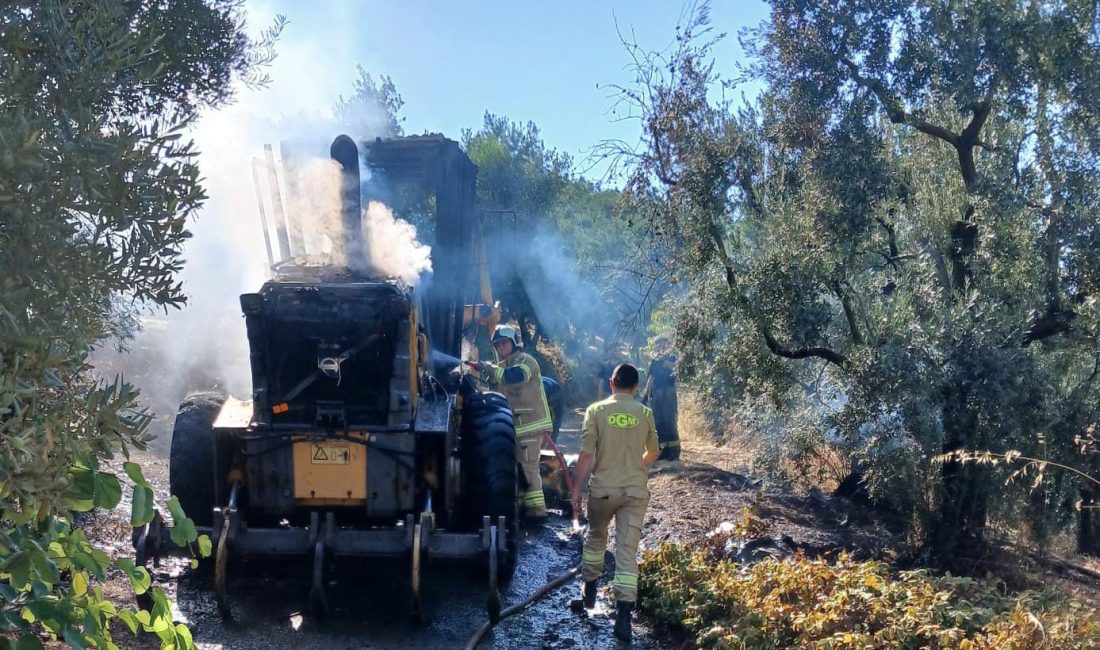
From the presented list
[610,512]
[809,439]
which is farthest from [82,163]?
[809,439]

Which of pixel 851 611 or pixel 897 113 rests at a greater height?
pixel 897 113

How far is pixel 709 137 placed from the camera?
32.7ft

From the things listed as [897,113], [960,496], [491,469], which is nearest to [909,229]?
[897,113]

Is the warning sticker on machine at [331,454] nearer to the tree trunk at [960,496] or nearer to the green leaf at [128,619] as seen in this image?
the green leaf at [128,619]

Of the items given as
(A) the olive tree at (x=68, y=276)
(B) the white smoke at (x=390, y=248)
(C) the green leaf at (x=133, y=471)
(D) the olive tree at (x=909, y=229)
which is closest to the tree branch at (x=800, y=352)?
(D) the olive tree at (x=909, y=229)

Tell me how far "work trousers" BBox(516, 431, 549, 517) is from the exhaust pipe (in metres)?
3.01

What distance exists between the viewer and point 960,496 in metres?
8.35

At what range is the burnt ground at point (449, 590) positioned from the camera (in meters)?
6.68

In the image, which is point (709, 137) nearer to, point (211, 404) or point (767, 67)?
point (767, 67)

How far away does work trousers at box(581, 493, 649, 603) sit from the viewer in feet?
23.5

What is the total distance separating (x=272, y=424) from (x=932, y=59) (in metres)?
6.90

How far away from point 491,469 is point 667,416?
707cm

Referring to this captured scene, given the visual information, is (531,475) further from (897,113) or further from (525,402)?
(897,113)

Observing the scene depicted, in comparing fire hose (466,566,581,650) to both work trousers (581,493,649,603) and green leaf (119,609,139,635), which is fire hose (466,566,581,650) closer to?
work trousers (581,493,649,603)
